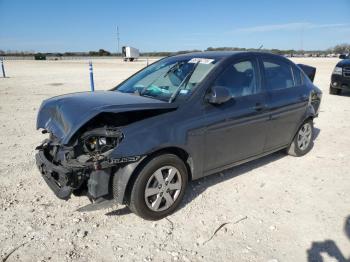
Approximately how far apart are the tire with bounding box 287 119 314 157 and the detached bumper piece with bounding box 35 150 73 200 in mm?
3816

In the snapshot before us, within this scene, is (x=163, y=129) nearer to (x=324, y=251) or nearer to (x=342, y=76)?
(x=324, y=251)

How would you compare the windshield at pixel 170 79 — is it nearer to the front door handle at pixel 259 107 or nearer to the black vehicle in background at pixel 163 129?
the black vehicle in background at pixel 163 129

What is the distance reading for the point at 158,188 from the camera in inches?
138

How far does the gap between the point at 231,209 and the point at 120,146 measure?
1.61 metres

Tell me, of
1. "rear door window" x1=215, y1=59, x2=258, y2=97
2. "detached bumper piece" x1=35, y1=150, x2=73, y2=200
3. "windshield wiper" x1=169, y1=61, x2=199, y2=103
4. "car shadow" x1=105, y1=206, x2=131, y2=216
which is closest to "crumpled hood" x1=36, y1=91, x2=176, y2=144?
"windshield wiper" x1=169, y1=61, x2=199, y2=103

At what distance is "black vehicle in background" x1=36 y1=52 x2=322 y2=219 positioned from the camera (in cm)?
319

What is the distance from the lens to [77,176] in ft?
10.2

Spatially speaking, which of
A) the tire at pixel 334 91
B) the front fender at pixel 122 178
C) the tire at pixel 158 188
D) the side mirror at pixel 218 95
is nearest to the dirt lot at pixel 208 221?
the tire at pixel 158 188

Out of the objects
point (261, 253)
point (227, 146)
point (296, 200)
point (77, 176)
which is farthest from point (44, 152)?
point (296, 200)

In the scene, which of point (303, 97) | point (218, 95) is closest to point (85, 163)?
point (218, 95)

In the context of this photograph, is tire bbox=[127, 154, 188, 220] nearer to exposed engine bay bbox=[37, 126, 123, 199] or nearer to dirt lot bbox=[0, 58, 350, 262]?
dirt lot bbox=[0, 58, 350, 262]

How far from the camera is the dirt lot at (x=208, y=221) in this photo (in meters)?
3.07

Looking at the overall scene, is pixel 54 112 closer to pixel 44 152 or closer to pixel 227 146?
pixel 44 152

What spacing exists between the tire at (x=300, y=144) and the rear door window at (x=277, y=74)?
846 millimetres
